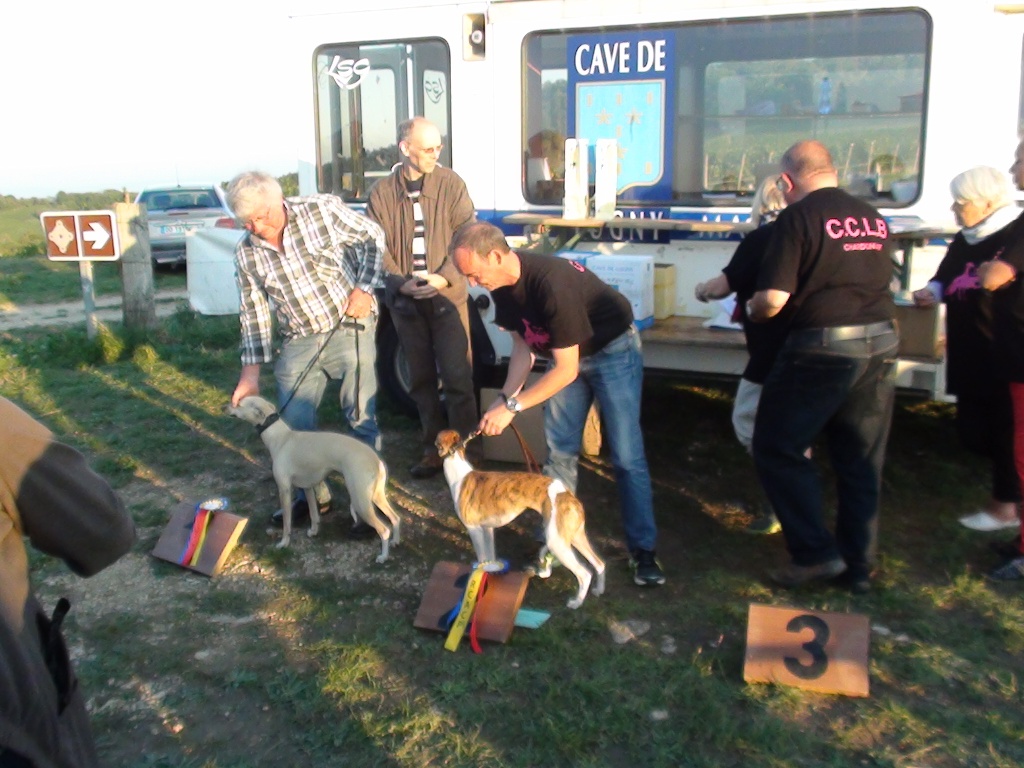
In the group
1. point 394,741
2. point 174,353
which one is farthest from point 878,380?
point 174,353

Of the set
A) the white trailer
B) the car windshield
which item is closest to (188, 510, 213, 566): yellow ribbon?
the white trailer

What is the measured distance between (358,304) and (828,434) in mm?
2303

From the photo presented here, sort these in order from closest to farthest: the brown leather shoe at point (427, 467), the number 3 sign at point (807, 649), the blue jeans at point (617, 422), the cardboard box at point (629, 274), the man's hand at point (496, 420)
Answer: the number 3 sign at point (807, 649), the man's hand at point (496, 420), the blue jeans at point (617, 422), the cardboard box at point (629, 274), the brown leather shoe at point (427, 467)

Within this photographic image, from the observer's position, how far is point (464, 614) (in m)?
3.81

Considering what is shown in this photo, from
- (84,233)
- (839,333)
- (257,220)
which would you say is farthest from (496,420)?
(84,233)

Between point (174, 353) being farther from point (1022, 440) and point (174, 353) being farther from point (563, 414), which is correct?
point (1022, 440)

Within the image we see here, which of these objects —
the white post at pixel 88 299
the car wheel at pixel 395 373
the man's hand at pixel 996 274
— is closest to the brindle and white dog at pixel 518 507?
the man's hand at pixel 996 274

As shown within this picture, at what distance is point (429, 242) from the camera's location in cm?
536

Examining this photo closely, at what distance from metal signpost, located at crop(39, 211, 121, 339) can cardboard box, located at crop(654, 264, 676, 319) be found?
18.8ft

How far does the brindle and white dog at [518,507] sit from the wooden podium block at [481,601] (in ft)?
0.63

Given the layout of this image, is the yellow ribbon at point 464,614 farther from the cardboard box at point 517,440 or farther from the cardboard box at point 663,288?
the cardboard box at point 663,288

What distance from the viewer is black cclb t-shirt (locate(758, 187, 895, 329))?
364cm

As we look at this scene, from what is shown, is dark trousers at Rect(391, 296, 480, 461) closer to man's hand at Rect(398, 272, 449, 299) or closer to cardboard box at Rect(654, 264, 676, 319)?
man's hand at Rect(398, 272, 449, 299)

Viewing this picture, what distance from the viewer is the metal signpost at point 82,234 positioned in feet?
29.4
